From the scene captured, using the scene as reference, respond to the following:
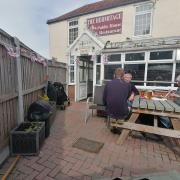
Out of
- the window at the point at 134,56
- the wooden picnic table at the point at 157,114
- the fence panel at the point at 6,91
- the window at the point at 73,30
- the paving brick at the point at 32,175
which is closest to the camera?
the paving brick at the point at 32,175

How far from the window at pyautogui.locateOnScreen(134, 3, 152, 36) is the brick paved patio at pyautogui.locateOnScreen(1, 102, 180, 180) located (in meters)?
6.15

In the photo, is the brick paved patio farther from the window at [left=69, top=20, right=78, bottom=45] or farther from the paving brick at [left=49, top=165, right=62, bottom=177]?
the window at [left=69, top=20, right=78, bottom=45]

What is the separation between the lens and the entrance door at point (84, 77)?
7952 mm

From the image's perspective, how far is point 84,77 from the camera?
8461 mm

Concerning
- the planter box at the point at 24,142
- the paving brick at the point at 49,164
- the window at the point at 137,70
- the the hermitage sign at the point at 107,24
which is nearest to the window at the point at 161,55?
the window at the point at 137,70

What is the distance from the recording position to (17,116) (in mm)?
3170

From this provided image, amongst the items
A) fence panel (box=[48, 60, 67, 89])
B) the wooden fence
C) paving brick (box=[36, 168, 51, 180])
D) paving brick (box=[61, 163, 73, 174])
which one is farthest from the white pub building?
paving brick (box=[36, 168, 51, 180])

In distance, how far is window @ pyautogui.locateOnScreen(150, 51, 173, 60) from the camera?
555 centimetres

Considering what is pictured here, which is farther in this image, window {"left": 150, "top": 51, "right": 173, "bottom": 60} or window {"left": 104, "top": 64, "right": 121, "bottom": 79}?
window {"left": 104, "top": 64, "right": 121, "bottom": 79}

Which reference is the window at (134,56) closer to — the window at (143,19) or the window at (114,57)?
the window at (114,57)

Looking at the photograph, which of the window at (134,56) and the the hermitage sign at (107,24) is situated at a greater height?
the the hermitage sign at (107,24)

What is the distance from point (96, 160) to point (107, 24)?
781 cm

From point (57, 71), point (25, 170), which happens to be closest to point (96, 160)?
point (25, 170)

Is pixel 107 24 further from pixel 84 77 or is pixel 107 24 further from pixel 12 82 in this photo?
pixel 12 82
